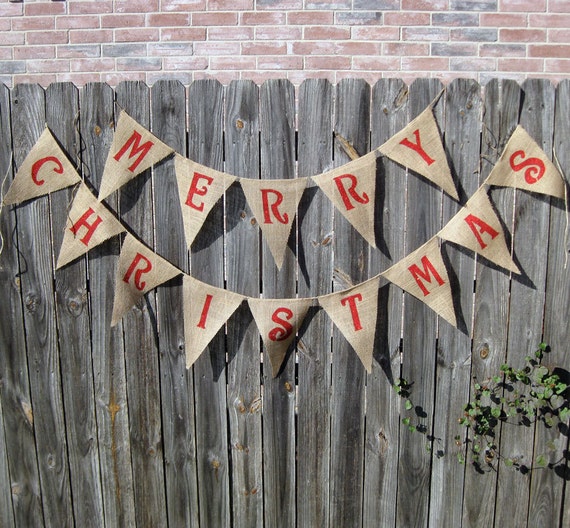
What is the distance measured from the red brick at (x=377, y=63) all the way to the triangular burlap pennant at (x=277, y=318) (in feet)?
6.94

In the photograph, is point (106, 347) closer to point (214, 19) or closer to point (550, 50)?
point (214, 19)

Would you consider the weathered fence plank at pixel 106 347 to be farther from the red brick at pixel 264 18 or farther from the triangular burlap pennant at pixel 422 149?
the red brick at pixel 264 18

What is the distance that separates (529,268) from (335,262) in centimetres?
77

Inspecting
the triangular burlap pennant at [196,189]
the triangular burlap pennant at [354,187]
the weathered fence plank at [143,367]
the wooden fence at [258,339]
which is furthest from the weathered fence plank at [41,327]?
the triangular burlap pennant at [354,187]

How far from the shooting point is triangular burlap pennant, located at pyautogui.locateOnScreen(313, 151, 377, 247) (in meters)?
2.24

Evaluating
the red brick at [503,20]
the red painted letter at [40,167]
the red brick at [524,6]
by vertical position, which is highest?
the red brick at [524,6]

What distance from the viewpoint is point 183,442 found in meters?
2.56

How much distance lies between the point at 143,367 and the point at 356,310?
37.6 inches

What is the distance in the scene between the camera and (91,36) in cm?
398

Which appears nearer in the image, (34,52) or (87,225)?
(87,225)

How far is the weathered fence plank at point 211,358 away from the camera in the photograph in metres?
2.33

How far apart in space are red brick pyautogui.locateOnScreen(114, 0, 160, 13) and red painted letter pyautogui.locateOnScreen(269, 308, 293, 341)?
2.55 metres

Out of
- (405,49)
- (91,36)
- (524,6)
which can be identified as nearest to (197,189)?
(405,49)

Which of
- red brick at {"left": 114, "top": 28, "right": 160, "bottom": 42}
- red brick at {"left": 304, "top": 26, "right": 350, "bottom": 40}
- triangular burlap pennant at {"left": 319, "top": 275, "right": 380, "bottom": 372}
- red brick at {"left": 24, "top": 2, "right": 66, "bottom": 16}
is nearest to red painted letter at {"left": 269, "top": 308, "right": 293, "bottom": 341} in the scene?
triangular burlap pennant at {"left": 319, "top": 275, "right": 380, "bottom": 372}
